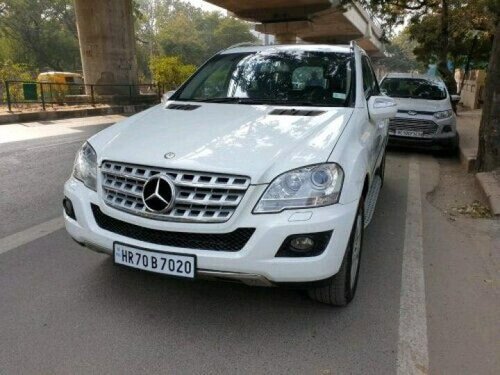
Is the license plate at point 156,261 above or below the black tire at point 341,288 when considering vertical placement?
above

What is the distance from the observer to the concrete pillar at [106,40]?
18094 millimetres

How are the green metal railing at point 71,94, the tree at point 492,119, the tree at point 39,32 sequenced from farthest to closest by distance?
1. the tree at point 39,32
2. the green metal railing at point 71,94
3. the tree at point 492,119

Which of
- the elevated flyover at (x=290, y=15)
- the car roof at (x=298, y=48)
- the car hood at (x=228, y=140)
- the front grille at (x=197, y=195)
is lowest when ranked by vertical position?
the front grille at (x=197, y=195)

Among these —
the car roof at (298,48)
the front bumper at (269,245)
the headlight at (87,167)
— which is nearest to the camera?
the front bumper at (269,245)

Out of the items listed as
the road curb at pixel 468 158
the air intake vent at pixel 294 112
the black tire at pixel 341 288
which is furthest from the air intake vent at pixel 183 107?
the road curb at pixel 468 158

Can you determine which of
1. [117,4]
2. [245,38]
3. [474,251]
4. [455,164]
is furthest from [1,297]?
[245,38]

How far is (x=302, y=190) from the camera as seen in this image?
257 centimetres

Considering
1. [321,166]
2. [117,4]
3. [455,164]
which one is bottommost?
[455,164]

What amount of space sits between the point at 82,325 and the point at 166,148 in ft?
3.93

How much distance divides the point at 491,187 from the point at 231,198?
14.6 ft

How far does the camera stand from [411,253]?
405 cm

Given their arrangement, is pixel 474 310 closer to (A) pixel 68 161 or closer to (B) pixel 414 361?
(B) pixel 414 361

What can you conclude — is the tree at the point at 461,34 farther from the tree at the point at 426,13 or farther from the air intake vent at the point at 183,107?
the air intake vent at the point at 183,107

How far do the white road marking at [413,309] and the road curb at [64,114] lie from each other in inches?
487
